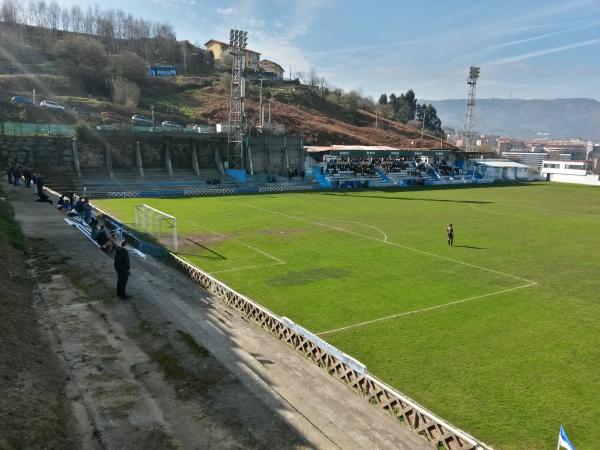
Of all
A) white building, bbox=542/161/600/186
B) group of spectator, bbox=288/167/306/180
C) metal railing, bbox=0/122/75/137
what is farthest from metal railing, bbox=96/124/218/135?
white building, bbox=542/161/600/186

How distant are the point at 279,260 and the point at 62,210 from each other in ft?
58.6

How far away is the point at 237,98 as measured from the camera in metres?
64.4

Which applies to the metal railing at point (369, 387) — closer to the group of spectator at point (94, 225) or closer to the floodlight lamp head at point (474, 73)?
the group of spectator at point (94, 225)

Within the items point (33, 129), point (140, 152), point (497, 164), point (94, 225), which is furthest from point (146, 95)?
point (94, 225)

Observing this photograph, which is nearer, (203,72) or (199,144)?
(199,144)

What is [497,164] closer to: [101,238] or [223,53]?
[101,238]

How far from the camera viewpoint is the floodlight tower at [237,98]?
61.4m

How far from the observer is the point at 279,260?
23.4 metres

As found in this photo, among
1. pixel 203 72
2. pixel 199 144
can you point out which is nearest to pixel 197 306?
pixel 199 144

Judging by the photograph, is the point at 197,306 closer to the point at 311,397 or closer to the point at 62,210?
the point at 311,397

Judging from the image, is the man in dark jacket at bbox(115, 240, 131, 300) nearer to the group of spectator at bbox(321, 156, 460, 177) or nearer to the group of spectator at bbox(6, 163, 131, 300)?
the group of spectator at bbox(6, 163, 131, 300)

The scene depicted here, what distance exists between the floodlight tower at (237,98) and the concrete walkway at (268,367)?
4548cm

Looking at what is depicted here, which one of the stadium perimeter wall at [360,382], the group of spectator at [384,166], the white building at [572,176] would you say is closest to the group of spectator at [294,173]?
the group of spectator at [384,166]

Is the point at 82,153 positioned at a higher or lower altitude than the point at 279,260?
higher
